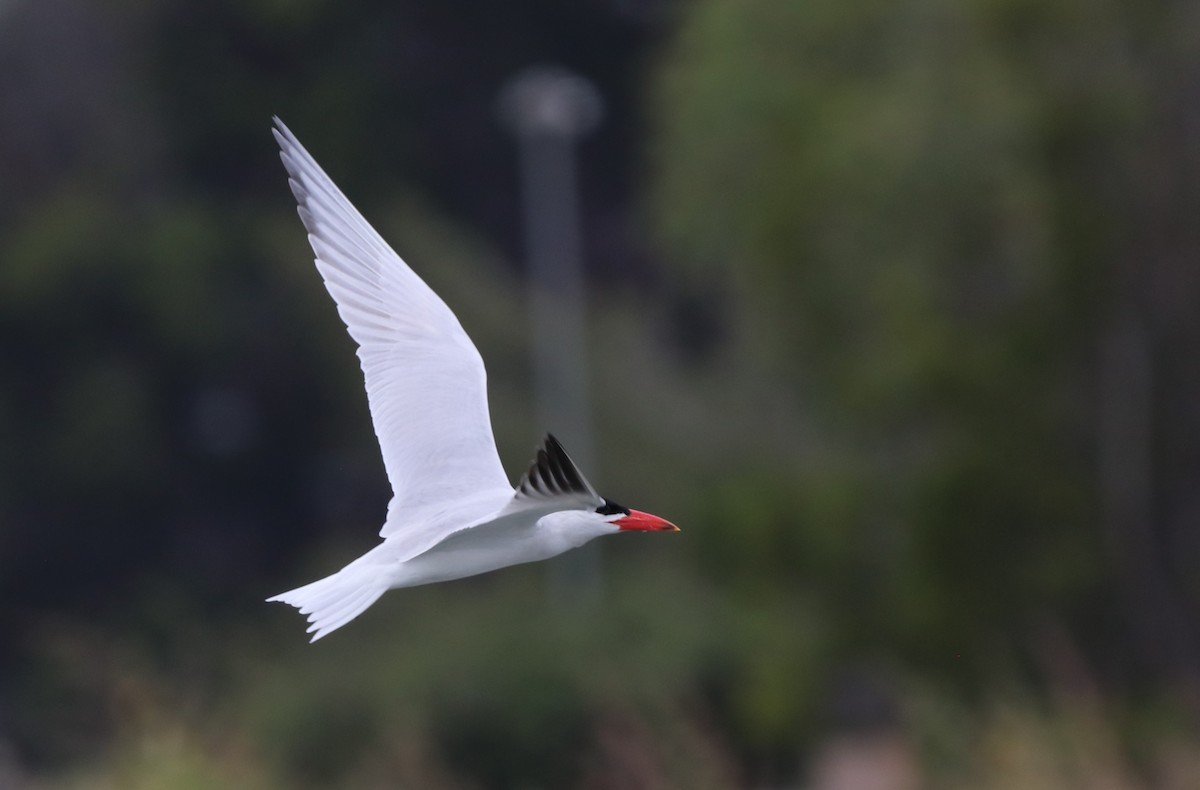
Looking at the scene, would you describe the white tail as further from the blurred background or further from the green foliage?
the green foliage

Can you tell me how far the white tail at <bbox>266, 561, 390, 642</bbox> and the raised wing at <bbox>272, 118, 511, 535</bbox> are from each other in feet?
1.78

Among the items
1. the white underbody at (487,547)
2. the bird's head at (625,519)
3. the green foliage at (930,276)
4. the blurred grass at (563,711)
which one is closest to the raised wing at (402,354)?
the white underbody at (487,547)

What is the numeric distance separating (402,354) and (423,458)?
1.51 ft

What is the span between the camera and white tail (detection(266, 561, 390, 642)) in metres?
5.01

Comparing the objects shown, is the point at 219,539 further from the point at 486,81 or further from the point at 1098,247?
the point at 1098,247

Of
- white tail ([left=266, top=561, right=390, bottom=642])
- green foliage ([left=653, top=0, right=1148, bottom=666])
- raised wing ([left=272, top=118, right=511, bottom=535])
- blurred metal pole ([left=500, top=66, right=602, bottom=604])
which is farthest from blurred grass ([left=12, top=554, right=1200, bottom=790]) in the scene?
white tail ([left=266, top=561, right=390, bottom=642])

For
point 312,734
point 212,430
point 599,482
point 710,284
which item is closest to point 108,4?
point 212,430

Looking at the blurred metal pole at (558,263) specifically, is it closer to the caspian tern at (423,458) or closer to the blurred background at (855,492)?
the blurred background at (855,492)

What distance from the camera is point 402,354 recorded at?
6.14 m

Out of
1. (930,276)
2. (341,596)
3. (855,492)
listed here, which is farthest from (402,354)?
(855,492)

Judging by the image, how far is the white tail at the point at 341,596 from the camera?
5.01m

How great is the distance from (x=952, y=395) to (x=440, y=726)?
4274 millimetres

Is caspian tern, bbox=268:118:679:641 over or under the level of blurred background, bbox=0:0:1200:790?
over

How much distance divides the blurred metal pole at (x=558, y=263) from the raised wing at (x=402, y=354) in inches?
495
